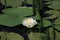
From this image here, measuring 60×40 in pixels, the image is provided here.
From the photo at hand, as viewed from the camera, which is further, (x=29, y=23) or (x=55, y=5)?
(x=55, y=5)

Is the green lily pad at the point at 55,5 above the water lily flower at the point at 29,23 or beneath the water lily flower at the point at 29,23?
above

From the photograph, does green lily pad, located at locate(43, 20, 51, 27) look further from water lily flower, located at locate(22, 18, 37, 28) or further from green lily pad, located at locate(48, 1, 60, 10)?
green lily pad, located at locate(48, 1, 60, 10)

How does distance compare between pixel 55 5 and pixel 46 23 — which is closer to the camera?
pixel 46 23

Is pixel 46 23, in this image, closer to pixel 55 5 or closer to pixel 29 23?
pixel 29 23

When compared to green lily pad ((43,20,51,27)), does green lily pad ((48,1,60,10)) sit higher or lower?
higher

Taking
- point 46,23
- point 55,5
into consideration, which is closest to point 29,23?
point 46,23

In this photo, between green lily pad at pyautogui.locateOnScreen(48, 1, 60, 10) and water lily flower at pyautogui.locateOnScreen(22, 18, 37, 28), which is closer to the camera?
water lily flower at pyautogui.locateOnScreen(22, 18, 37, 28)

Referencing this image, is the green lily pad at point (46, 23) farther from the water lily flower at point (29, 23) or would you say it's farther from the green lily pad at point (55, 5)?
the green lily pad at point (55, 5)

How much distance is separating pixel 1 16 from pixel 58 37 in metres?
0.50

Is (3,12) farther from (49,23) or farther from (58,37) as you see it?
(58,37)

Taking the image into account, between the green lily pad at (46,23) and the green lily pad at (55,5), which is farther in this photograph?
the green lily pad at (55,5)

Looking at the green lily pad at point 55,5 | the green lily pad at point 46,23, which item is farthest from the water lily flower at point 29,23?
the green lily pad at point 55,5

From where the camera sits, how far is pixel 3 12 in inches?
72.6

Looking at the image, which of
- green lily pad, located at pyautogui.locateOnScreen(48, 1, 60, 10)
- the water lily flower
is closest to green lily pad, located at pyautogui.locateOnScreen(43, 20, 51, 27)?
the water lily flower
